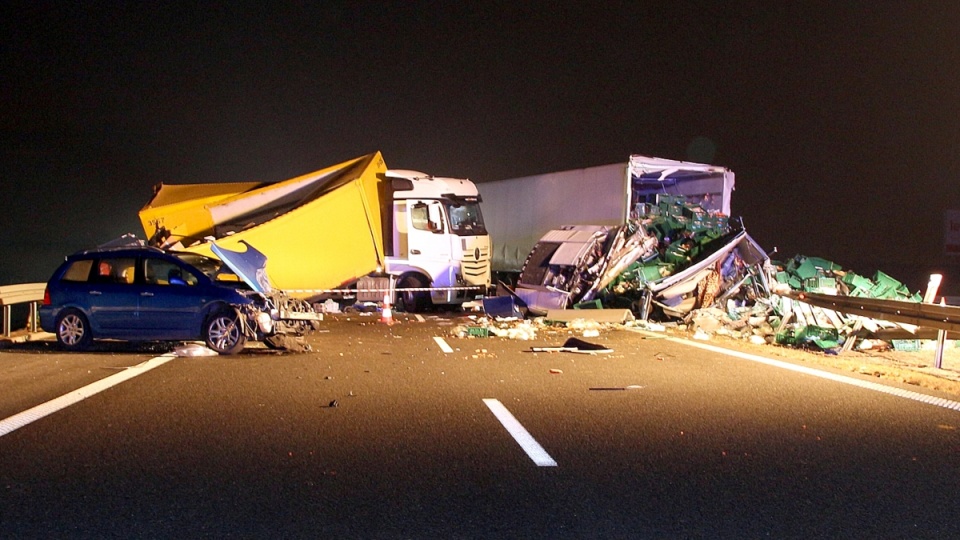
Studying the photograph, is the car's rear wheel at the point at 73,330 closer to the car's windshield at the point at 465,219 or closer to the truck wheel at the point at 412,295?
the truck wheel at the point at 412,295

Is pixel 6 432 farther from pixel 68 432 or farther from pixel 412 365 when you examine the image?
pixel 412 365

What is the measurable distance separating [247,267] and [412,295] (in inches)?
289

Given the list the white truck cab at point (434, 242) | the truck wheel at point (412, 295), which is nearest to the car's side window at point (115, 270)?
the white truck cab at point (434, 242)

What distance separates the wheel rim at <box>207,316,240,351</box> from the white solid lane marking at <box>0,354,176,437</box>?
709 millimetres

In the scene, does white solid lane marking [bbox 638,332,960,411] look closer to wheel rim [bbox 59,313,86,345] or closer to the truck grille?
the truck grille

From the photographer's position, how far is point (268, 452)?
623 centimetres

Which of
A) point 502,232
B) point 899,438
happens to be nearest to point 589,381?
point 899,438

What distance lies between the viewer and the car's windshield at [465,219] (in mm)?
19344

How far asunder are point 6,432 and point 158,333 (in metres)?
4.75

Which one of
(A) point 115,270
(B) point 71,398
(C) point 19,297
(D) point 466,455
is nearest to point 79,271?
(A) point 115,270

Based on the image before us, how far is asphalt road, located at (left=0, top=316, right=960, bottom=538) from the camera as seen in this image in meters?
4.73

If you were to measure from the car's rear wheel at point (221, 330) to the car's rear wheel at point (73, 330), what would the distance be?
71.8 inches

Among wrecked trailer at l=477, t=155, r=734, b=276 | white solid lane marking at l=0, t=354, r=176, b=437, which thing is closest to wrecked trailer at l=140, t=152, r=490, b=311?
wrecked trailer at l=477, t=155, r=734, b=276

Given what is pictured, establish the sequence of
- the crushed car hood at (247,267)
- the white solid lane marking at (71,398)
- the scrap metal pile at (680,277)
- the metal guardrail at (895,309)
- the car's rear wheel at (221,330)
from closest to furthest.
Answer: the white solid lane marking at (71,398) < the metal guardrail at (895,309) < the car's rear wheel at (221,330) < the crushed car hood at (247,267) < the scrap metal pile at (680,277)
